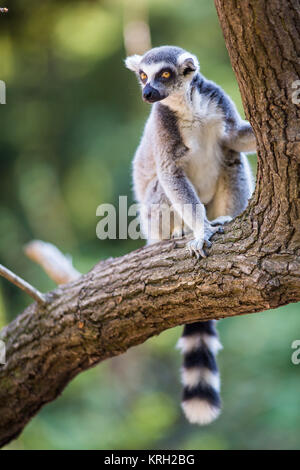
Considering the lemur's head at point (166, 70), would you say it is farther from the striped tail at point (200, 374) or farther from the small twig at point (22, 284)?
the striped tail at point (200, 374)

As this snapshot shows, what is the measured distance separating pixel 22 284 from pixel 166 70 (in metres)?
1.78

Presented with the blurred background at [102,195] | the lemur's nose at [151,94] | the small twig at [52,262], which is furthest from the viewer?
the blurred background at [102,195]

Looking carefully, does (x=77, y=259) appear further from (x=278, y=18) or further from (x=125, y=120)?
(x=278, y=18)

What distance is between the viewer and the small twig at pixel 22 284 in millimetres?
3687

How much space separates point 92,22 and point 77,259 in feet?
12.9

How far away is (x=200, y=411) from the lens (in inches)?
157

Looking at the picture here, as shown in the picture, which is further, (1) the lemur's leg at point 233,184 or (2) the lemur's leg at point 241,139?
(1) the lemur's leg at point 233,184

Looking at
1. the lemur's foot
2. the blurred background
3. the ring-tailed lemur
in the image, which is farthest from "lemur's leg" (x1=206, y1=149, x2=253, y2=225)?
the blurred background

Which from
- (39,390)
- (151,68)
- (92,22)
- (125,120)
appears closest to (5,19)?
(92,22)

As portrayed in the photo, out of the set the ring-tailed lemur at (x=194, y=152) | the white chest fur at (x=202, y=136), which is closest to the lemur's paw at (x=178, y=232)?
the ring-tailed lemur at (x=194, y=152)

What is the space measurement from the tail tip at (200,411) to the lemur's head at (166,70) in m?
2.11

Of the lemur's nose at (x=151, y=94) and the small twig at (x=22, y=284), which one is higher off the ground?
the lemur's nose at (x=151, y=94)

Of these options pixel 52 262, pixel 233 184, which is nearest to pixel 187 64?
pixel 233 184

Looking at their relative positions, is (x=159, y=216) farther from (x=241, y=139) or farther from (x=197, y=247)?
(x=197, y=247)
